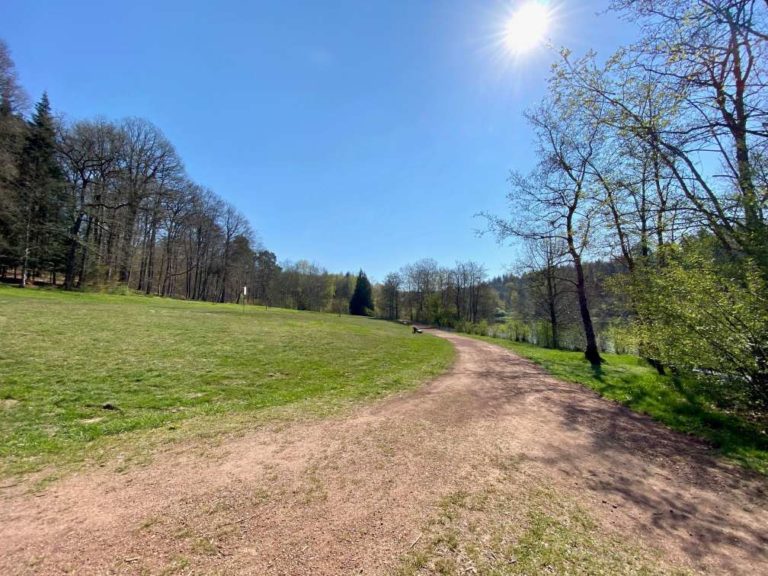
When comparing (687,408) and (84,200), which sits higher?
(84,200)

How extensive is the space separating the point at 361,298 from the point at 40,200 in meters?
51.5

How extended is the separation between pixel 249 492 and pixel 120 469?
1.68m

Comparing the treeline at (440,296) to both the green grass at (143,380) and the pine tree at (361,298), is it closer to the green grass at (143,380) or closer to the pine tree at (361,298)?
the pine tree at (361,298)

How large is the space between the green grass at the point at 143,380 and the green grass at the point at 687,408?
506 cm

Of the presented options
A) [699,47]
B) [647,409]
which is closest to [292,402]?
[647,409]

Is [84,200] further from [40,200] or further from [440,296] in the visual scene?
[440,296]

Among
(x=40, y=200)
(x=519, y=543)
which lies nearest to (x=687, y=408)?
(x=519, y=543)

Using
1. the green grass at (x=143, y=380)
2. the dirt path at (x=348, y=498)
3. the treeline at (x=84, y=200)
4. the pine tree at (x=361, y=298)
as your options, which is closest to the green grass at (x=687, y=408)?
the dirt path at (x=348, y=498)

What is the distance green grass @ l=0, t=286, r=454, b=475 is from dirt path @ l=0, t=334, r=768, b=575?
100 centimetres

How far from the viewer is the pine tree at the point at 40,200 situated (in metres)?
23.3

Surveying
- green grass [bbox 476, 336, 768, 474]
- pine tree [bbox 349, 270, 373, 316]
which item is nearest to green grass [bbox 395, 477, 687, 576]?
green grass [bbox 476, 336, 768, 474]

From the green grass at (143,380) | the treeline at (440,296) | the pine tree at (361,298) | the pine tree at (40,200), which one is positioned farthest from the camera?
the pine tree at (361,298)

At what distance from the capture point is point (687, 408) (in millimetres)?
7121

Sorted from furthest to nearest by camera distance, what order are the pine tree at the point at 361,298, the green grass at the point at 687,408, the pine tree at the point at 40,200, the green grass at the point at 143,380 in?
the pine tree at the point at 361,298 → the pine tree at the point at 40,200 → the green grass at the point at 687,408 → the green grass at the point at 143,380
